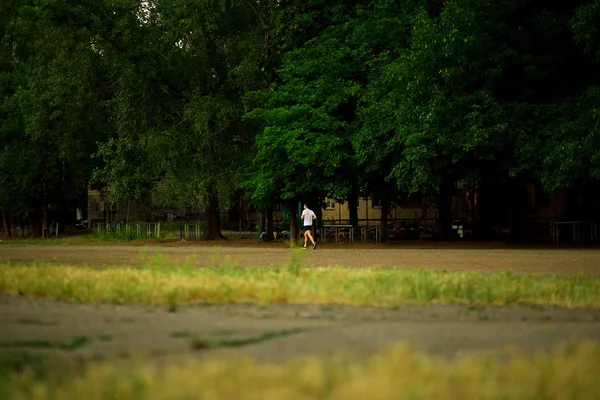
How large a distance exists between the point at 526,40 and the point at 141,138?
19.3 metres

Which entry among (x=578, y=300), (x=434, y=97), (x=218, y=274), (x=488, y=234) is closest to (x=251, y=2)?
(x=434, y=97)

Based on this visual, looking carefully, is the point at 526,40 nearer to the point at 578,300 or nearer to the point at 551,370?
the point at 578,300

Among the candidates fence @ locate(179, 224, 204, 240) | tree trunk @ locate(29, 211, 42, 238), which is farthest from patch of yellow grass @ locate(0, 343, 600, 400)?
tree trunk @ locate(29, 211, 42, 238)

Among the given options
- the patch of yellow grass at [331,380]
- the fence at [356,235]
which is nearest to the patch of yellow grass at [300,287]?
the patch of yellow grass at [331,380]

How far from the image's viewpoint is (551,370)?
6414 mm

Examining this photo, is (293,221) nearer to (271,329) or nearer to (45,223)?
(45,223)

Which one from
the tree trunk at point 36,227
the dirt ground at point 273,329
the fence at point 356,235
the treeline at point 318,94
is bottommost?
the dirt ground at point 273,329

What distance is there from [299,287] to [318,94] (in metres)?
27.3

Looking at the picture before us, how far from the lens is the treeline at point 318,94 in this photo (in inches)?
1379

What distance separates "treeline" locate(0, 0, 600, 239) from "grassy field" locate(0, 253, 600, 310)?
18198 mm

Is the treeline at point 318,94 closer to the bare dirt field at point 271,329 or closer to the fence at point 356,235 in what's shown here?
the fence at point 356,235

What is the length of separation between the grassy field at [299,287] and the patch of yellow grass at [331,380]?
5.30 meters

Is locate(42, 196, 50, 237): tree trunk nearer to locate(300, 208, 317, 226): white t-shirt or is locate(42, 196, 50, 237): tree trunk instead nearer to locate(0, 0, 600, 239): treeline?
locate(0, 0, 600, 239): treeline

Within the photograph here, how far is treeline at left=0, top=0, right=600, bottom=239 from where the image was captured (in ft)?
115
